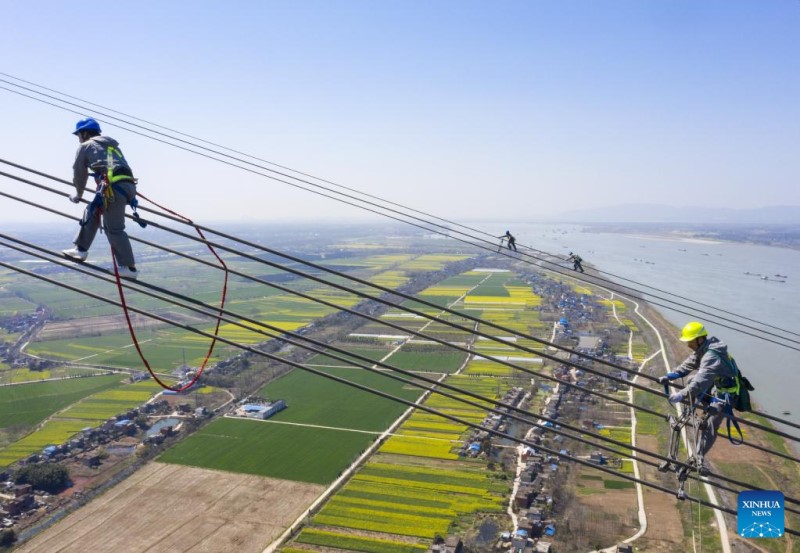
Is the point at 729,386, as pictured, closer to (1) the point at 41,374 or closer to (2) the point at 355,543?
(2) the point at 355,543

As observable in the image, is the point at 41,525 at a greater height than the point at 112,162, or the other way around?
the point at 112,162

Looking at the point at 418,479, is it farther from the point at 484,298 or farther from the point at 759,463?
the point at 484,298

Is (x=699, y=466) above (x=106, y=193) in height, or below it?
below

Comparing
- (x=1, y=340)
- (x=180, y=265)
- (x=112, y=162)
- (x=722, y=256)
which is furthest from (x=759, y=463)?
(x=180, y=265)

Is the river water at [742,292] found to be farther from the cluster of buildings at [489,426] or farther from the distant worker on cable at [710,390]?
the cluster of buildings at [489,426]

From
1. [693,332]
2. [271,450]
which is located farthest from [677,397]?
[271,450]

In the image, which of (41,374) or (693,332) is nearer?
(693,332)

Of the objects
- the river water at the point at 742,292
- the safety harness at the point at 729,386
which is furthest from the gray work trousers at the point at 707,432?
the river water at the point at 742,292
